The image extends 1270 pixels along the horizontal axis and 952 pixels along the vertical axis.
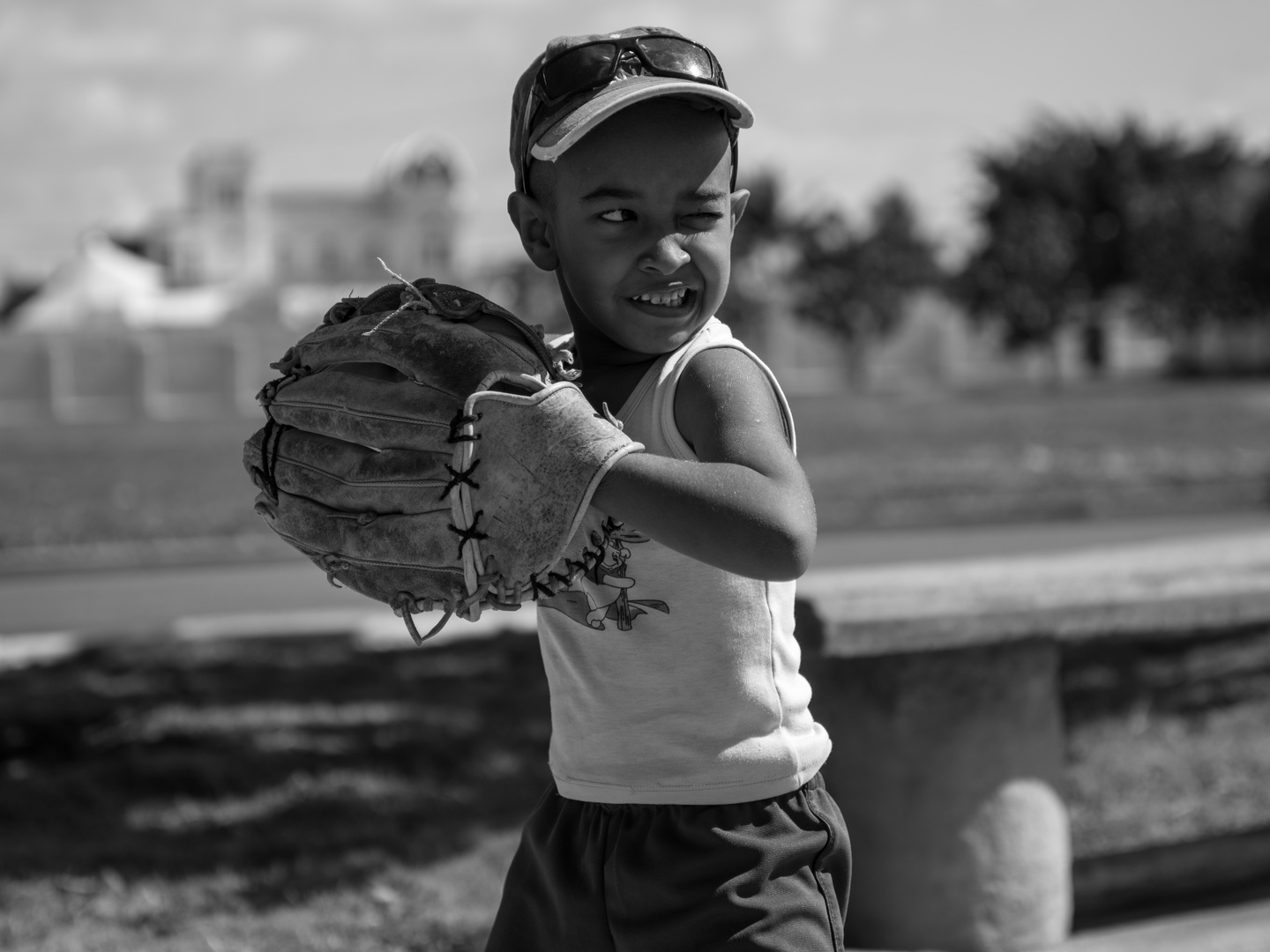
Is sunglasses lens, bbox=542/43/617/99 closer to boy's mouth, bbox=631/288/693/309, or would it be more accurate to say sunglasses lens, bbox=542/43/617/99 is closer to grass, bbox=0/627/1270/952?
boy's mouth, bbox=631/288/693/309

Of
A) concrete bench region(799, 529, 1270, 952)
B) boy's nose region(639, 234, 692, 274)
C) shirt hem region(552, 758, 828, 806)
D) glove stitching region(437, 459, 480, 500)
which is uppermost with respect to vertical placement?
boy's nose region(639, 234, 692, 274)

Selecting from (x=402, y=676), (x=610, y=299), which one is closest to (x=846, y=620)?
(x=610, y=299)

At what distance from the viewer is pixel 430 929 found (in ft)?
11.9

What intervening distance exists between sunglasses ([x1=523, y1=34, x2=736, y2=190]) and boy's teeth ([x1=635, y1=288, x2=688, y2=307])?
0.22 m

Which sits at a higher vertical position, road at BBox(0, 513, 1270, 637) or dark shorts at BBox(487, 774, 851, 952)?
dark shorts at BBox(487, 774, 851, 952)

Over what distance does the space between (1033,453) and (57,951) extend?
1633cm

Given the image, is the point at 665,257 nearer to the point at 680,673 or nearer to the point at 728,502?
the point at 728,502

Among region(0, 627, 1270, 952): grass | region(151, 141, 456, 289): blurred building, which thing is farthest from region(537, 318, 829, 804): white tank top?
region(151, 141, 456, 289): blurred building

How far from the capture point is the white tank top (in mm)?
1793

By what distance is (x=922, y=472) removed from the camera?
16250 mm

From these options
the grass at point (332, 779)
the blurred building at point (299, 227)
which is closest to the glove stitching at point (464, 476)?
the grass at point (332, 779)

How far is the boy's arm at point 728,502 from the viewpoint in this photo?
1.54 metres

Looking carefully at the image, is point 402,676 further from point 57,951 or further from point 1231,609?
point 1231,609

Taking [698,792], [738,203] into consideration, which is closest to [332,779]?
[698,792]
